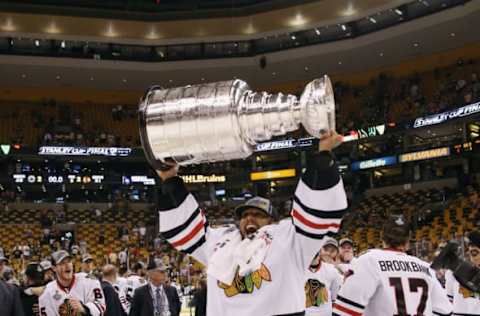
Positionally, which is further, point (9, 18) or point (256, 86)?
point (256, 86)

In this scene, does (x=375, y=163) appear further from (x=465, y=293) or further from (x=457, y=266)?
(x=457, y=266)

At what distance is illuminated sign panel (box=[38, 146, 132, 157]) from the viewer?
29.7 metres

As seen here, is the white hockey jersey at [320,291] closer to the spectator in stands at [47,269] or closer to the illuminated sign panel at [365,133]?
the spectator in stands at [47,269]

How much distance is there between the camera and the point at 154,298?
7648mm

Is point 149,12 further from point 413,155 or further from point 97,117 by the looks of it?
point 413,155

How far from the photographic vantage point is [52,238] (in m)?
27.0

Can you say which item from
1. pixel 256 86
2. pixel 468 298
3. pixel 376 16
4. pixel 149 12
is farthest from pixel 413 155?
pixel 468 298

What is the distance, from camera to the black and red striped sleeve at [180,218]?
3.38m

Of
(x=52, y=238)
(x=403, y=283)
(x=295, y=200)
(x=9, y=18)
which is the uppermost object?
(x=9, y=18)

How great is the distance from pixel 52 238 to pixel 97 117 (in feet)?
27.5

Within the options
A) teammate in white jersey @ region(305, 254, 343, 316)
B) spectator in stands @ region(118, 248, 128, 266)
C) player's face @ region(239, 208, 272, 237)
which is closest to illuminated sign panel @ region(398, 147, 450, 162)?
spectator in stands @ region(118, 248, 128, 266)

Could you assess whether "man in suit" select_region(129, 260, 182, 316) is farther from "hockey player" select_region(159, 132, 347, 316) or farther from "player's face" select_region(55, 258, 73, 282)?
"hockey player" select_region(159, 132, 347, 316)

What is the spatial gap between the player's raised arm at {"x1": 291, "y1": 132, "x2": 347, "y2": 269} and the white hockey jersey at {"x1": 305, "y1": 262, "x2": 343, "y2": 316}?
3.33 m

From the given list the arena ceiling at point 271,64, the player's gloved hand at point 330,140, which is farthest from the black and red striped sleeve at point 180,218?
the arena ceiling at point 271,64
